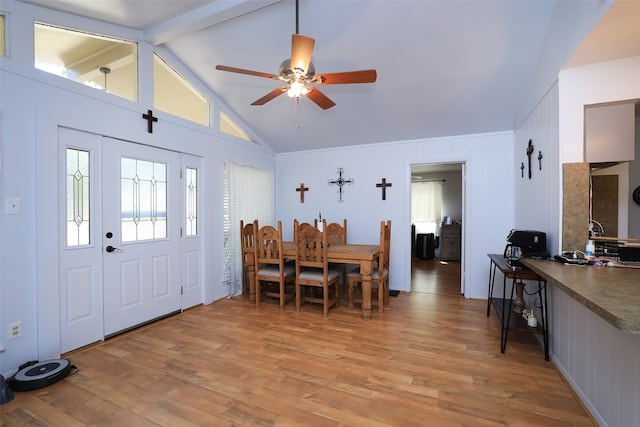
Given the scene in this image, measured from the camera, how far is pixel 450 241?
6.76 meters

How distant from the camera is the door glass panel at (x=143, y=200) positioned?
285 cm

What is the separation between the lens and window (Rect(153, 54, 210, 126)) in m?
3.19

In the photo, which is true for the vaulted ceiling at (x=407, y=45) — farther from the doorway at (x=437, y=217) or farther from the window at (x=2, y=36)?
the doorway at (x=437, y=217)

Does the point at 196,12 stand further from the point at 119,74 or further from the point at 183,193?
the point at 183,193

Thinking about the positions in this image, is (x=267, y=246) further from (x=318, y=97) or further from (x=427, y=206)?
(x=427, y=206)

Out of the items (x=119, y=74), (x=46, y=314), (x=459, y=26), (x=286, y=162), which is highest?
(x=459, y=26)

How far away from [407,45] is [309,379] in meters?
3.13

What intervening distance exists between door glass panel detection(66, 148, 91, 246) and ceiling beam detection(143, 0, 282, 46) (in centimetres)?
141

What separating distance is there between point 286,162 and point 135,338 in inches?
136

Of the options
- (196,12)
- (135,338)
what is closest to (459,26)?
(196,12)

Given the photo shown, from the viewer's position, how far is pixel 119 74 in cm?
285

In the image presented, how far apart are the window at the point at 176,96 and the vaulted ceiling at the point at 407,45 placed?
0.65 ft

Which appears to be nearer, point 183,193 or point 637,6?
point 637,6

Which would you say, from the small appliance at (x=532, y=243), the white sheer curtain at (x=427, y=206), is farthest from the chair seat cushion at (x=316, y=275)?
the white sheer curtain at (x=427, y=206)
